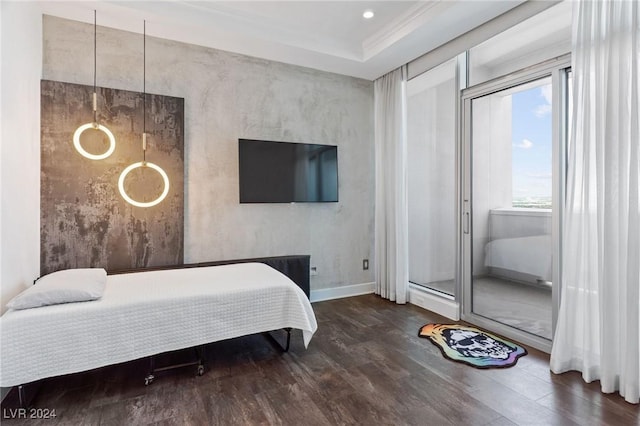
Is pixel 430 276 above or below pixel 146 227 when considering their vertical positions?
below

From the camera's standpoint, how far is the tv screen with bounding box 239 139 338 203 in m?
3.68

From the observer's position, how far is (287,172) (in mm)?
3865

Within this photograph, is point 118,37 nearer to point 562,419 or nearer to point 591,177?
point 591,177

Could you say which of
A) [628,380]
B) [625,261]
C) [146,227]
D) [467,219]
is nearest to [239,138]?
[146,227]

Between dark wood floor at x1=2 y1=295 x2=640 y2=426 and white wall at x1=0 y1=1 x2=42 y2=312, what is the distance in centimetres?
90

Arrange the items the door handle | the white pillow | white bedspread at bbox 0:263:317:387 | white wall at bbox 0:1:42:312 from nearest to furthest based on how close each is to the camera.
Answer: white bedspread at bbox 0:263:317:387, the white pillow, white wall at bbox 0:1:42:312, the door handle

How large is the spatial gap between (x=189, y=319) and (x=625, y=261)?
112 inches

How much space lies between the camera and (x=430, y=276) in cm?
410

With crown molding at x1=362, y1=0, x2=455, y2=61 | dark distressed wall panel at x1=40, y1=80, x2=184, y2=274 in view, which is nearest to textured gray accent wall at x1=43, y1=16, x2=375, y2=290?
dark distressed wall panel at x1=40, y1=80, x2=184, y2=274

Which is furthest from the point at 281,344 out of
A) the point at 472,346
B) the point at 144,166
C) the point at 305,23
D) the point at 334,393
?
the point at 305,23

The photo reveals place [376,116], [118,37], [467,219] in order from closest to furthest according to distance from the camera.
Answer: [118,37]
[467,219]
[376,116]

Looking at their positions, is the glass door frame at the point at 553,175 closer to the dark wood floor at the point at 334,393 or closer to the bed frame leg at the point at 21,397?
the dark wood floor at the point at 334,393

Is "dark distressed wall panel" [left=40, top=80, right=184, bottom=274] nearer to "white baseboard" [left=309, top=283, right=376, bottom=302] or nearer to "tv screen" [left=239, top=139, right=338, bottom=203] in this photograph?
"tv screen" [left=239, top=139, right=338, bottom=203]

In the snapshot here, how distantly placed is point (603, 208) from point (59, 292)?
3.51 metres
